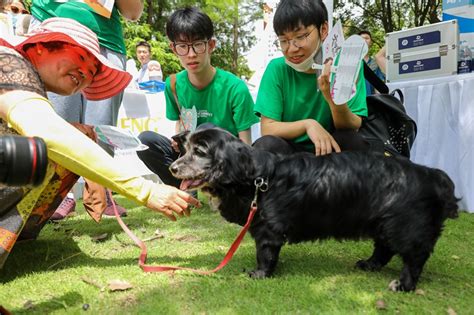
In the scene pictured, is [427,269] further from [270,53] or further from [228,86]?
[270,53]

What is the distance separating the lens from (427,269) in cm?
218

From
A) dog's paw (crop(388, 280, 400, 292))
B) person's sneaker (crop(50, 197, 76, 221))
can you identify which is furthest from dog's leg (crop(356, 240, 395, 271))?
person's sneaker (crop(50, 197, 76, 221))

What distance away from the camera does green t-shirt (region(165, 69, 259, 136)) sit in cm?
339

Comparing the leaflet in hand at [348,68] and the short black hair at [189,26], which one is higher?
the short black hair at [189,26]

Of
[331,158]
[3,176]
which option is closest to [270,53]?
[331,158]

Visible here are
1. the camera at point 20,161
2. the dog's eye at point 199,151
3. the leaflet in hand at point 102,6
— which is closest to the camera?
the camera at point 20,161

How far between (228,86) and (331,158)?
1529mm

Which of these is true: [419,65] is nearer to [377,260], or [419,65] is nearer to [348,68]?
[348,68]

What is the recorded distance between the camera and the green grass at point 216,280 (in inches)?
68.2

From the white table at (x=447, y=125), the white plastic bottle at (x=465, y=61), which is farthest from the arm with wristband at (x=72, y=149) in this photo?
the white plastic bottle at (x=465, y=61)

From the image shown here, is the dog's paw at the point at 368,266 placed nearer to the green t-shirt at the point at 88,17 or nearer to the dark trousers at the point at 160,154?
the dark trousers at the point at 160,154

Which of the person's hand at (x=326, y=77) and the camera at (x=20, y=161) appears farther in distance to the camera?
the person's hand at (x=326, y=77)

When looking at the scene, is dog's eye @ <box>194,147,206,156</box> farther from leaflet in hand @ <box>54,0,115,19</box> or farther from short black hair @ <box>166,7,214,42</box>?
leaflet in hand @ <box>54,0,115,19</box>

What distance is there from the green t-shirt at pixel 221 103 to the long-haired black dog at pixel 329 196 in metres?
1.24
